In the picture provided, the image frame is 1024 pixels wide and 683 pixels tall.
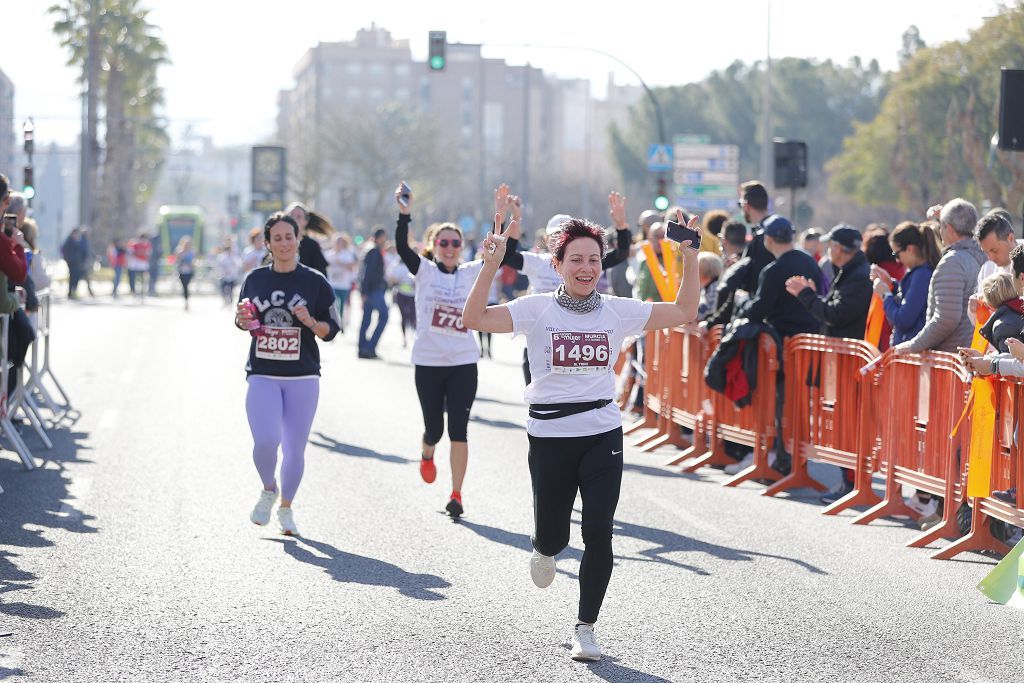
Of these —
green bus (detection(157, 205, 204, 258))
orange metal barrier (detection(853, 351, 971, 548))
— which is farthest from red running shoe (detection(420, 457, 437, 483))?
green bus (detection(157, 205, 204, 258))

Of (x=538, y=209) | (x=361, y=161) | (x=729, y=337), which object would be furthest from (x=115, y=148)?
(x=729, y=337)

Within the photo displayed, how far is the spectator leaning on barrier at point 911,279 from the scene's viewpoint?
9.93 m

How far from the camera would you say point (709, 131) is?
8619cm

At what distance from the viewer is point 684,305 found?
21.1 ft

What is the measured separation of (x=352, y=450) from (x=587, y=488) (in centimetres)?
682

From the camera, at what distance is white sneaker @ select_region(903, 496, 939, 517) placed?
9.72 metres

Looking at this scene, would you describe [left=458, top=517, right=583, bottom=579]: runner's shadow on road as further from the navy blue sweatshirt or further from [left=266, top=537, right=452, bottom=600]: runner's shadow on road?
the navy blue sweatshirt

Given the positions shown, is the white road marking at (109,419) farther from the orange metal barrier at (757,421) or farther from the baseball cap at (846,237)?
the baseball cap at (846,237)

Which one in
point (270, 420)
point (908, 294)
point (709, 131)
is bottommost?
point (270, 420)

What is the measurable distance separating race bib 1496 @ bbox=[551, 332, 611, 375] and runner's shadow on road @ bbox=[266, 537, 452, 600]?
60.4 inches

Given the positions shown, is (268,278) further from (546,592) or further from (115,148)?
(115,148)

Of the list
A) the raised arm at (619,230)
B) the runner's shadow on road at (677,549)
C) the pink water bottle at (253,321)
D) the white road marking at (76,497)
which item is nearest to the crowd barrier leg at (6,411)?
the white road marking at (76,497)

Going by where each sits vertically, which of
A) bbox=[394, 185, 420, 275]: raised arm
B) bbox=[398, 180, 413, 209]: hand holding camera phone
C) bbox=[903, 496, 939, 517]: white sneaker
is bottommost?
bbox=[903, 496, 939, 517]: white sneaker

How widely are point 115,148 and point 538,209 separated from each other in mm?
37075
